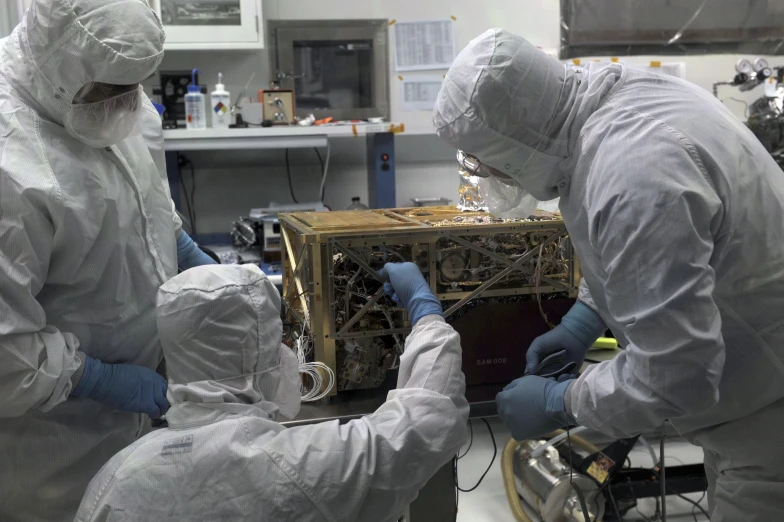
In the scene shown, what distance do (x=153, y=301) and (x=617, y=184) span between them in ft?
3.03

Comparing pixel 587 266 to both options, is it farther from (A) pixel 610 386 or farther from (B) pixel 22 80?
(B) pixel 22 80

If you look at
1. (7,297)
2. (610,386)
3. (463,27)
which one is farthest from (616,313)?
(463,27)

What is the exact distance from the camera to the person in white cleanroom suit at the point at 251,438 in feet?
2.97

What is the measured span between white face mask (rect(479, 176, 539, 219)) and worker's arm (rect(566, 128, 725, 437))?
34cm

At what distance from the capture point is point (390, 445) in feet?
3.21

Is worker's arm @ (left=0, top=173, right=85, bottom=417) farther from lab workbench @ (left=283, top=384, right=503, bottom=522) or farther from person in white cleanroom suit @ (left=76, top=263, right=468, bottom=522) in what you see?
lab workbench @ (left=283, top=384, right=503, bottom=522)

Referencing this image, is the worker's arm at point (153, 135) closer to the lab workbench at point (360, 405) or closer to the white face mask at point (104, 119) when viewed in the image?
the white face mask at point (104, 119)

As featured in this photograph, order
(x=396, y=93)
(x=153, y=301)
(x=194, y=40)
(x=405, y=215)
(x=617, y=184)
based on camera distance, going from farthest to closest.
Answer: (x=396, y=93)
(x=194, y=40)
(x=405, y=215)
(x=153, y=301)
(x=617, y=184)

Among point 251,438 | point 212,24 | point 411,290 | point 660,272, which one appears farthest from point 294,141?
point 660,272

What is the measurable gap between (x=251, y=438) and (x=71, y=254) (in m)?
0.51

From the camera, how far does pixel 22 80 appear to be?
1.20m

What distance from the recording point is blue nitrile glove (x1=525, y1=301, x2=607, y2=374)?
4.66 feet

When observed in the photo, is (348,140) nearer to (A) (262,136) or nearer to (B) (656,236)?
(A) (262,136)

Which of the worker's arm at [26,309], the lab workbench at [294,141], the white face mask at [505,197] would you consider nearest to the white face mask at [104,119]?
the worker's arm at [26,309]
